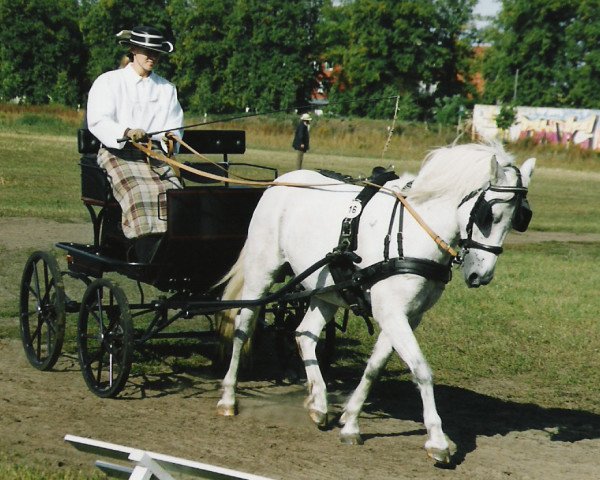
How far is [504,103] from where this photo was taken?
73.9 m

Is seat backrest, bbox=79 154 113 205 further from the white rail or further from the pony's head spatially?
the white rail

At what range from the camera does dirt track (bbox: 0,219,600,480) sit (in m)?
6.26

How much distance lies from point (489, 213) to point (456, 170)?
366 mm

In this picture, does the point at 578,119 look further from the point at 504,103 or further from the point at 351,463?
the point at 351,463

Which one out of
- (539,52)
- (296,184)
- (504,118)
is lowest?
(504,118)

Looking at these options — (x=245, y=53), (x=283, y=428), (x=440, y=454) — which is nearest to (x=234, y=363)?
(x=283, y=428)

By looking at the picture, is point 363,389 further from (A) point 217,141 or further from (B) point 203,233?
(A) point 217,141

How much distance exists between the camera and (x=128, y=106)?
26.6ft

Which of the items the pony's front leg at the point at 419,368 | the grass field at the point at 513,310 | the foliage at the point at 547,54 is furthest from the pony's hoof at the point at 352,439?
the foliage at the point at 547,54

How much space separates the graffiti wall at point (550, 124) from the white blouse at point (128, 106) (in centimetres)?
5919

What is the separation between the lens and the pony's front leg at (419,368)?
20.5 feet

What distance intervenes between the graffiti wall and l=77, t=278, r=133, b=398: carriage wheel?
196 feet

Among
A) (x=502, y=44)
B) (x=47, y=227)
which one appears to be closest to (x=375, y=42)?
(x=502, y=44)

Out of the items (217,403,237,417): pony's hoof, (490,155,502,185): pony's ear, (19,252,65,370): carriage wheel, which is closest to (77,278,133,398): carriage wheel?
(19,252,65,370): carriage wheel
